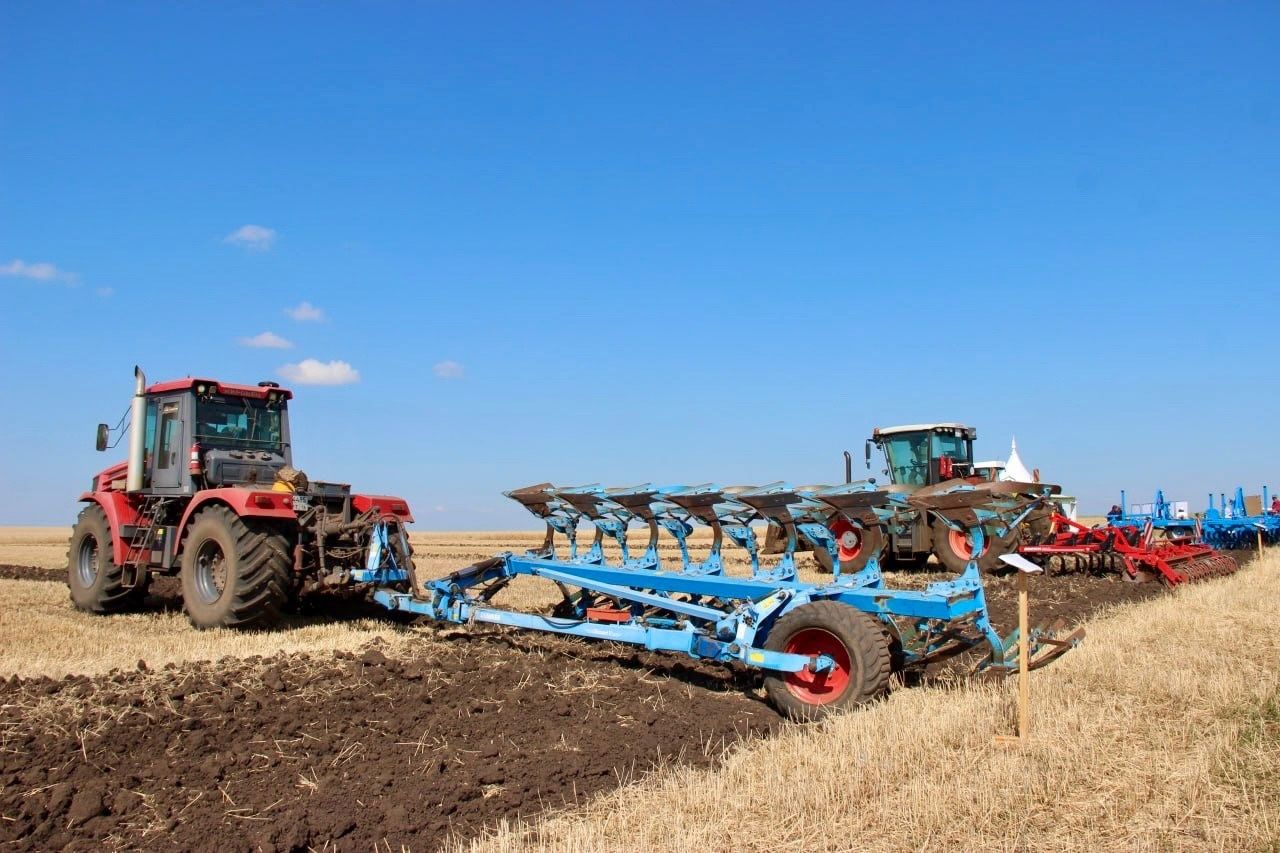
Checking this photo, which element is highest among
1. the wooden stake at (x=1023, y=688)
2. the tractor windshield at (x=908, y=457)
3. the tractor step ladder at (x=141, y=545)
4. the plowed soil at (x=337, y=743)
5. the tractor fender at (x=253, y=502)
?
the tractor windshield at (x=908, y=457)

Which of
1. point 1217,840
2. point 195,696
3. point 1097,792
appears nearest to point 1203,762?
point 1097,792

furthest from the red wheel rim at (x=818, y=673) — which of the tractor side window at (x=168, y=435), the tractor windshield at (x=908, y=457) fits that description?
the tractor windshield at (x=908, y=457)

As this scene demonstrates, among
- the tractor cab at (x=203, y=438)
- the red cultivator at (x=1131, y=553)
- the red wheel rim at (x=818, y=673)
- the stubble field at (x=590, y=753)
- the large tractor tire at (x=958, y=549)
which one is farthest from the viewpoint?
the large tractor tire at (x=958, y=549)

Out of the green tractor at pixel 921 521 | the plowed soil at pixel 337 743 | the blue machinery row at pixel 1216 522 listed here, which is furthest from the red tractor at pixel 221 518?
the blue machinery row at pixel 1216 522

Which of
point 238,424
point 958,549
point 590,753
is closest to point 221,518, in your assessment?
point 238,424

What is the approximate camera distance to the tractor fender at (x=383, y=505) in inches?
365

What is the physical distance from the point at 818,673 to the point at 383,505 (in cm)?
507

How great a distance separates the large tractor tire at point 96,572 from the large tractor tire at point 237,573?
155 centimetres

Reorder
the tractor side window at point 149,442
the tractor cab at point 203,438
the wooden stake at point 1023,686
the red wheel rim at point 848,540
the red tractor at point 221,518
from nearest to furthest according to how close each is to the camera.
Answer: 1. the wooden stake at point 1023,686
2. the red tractor at point 221,518
3. the tractor cab at point 203,438
4. the tractor side window at point 149,442
5. the red wheel rim at point 848,540

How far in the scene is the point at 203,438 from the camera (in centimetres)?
987

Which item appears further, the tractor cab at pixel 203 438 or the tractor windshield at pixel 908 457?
the tractor windshield at pixel 908 457

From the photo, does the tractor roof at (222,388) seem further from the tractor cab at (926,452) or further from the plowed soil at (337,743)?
the tractor cab at (926,452)

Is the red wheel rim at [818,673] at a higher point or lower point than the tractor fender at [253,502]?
lower

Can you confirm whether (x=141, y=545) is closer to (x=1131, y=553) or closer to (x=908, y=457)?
(x=908, y=457)
